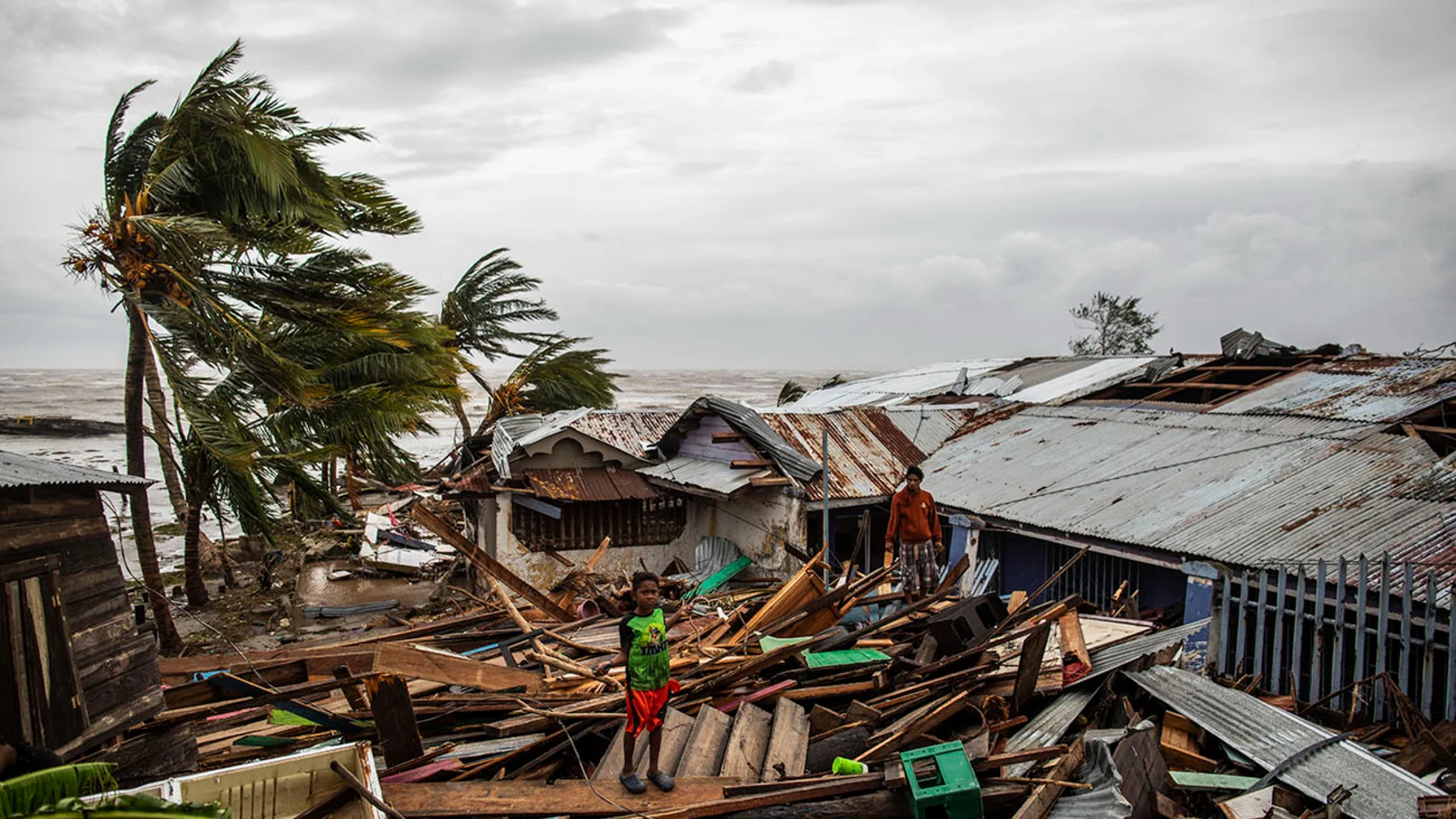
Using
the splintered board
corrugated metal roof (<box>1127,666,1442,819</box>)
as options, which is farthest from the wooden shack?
corrugated metal roof (<box>1127,666,1442,819</box>)

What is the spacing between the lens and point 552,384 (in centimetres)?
2727

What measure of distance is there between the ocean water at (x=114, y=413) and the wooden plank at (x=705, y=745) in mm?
4829

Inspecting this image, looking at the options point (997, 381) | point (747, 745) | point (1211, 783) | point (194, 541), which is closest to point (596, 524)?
point (194, 541)

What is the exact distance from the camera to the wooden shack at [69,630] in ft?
18.7

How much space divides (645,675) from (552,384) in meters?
22.0

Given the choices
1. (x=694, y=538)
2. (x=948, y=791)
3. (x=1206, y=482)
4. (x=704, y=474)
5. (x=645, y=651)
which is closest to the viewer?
(x=948, y=791)

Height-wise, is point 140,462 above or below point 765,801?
above

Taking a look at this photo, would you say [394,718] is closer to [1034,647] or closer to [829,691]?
[829,691]

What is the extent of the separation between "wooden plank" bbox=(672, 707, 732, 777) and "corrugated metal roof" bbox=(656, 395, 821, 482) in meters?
6.78

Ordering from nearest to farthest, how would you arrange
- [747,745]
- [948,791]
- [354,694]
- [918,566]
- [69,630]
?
[948,791], [69,630], [747,745], [354,694], [918,566]

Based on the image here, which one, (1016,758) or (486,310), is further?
(486,310)

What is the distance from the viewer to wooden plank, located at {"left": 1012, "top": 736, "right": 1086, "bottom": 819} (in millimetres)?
5738

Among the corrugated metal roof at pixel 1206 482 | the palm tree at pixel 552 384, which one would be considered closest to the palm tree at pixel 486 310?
the palm tree at pixel 552 384

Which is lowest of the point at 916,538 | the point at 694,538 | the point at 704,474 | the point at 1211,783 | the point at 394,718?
the point at 694,538
